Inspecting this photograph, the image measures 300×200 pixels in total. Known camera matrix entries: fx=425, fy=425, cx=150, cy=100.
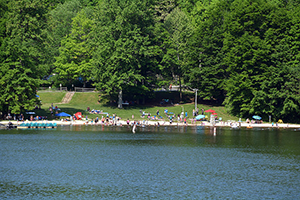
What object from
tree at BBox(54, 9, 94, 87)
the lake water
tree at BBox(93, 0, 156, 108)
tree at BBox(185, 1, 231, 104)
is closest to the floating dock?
the lake water

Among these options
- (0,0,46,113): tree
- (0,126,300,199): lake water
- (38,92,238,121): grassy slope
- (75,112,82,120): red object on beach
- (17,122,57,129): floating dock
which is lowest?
(0,126,300,199): lake water

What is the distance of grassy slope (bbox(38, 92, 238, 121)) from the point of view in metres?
93.1

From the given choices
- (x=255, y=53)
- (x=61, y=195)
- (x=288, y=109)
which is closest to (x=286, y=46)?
(x=255, y=53)

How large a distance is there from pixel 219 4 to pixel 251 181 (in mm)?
71638

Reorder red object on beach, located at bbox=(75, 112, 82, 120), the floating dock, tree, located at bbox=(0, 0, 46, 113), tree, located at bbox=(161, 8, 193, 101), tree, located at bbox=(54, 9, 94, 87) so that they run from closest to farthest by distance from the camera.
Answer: the floating dock < tree, located at bbox=(0, 0, 46, 113) < red object on beach, located at bbox=(75, 112, 82, 120) < tree, located at bbox=(161, 8, 193, 101) < tree, located at bbox=(54, 9, 94, 87)

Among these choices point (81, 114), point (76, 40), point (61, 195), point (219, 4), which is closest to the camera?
point (61, 195)

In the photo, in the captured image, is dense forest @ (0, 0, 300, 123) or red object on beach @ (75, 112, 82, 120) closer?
dense forest @ (0, 0, 300, 123)

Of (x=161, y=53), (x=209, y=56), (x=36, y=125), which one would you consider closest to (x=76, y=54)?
(x=161, y=53)

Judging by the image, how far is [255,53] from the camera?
297 ft

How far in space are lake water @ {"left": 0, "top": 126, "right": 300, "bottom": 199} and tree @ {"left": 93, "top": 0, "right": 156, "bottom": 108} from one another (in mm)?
24274

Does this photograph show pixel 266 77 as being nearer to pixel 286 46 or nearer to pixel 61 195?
pixel 286 46

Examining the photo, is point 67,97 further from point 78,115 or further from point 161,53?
point 161,53

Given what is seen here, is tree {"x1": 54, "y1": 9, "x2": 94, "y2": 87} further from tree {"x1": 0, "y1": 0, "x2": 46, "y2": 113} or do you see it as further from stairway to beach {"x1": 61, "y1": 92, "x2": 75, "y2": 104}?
tree {"x1": 0, "y1": 0, "x2": 46, "y2": 113}

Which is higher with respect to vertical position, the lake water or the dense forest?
the dense forest
